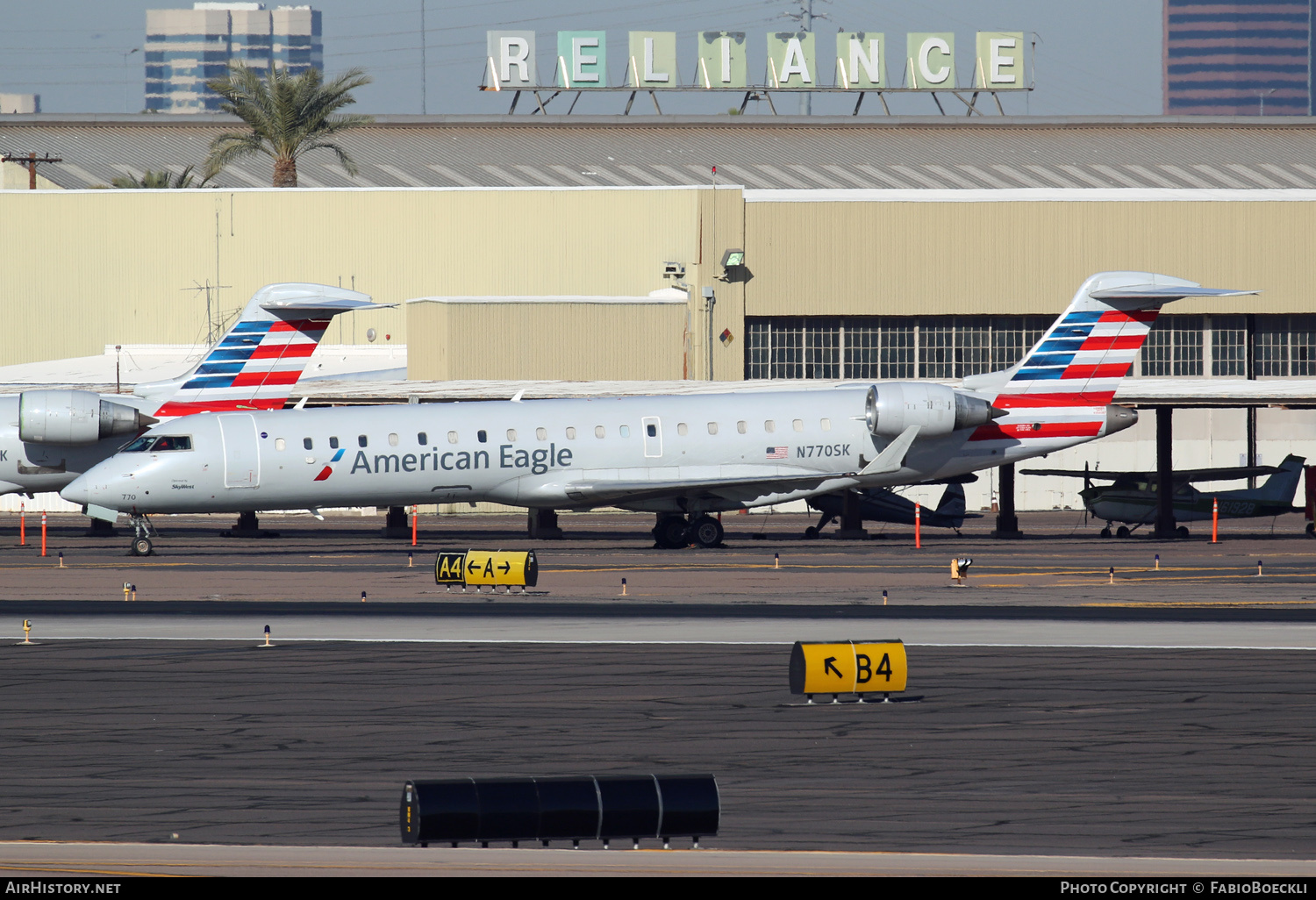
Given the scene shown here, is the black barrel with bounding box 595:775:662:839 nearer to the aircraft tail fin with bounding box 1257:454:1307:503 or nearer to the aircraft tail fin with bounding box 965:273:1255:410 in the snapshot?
the aircraft tail fin with bounding box 965:273:1255:410

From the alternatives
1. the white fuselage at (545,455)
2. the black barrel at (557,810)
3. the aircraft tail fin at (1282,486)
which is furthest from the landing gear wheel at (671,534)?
the black barrel at (557,810)

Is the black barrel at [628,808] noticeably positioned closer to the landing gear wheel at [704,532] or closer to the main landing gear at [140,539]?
the main landing gear at [140,539]

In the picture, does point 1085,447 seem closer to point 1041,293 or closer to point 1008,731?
point 1041,293

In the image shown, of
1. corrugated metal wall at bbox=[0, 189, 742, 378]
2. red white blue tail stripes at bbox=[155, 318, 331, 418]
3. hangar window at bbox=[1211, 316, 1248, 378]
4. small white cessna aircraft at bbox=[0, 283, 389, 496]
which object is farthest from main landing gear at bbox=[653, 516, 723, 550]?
hangar window at bbox=[1211, 316, 1248, 378]

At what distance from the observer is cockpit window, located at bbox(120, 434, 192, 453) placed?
1398 inches

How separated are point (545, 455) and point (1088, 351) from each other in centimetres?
1363

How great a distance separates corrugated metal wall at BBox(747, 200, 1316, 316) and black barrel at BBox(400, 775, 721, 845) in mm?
46450

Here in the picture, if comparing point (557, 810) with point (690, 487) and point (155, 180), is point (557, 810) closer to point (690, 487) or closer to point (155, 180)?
point (690, 487)

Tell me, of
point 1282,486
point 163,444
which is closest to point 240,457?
point 163,444

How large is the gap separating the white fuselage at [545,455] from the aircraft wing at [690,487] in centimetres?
4

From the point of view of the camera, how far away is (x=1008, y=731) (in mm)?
16578

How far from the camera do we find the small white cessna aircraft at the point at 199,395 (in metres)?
39.0

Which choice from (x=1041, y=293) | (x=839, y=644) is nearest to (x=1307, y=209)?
(x=1041, y=293)

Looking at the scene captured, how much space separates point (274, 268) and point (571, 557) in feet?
90.3
